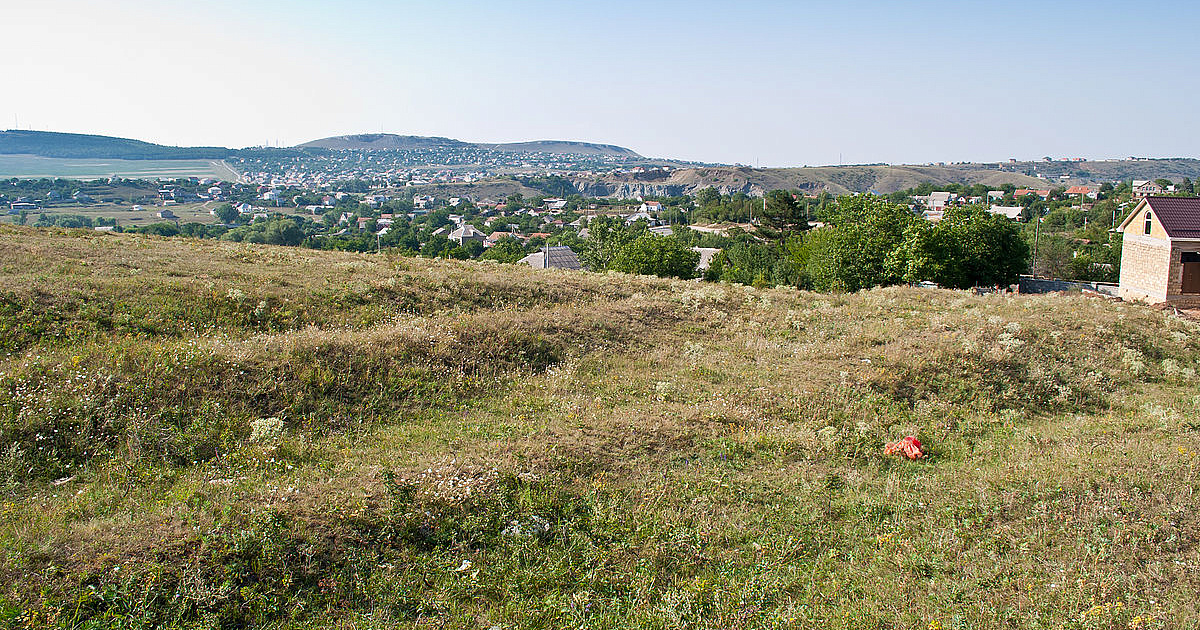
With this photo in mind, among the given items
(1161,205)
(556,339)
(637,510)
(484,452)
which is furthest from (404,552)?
(1161,205)

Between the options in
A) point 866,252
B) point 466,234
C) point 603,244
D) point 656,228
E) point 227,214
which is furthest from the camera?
point 227,214

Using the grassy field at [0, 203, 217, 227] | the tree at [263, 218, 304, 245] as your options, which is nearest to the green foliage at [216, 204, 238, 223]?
the grassy field at [0, 203, 217, 227]

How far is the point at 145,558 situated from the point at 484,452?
369 cm

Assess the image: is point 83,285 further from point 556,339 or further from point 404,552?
point 404,552

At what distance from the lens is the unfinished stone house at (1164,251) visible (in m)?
26.8

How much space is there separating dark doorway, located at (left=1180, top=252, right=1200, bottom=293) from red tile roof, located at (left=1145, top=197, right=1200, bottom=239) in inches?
31.8

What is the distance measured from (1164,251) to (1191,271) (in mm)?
1212

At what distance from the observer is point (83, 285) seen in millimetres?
13227

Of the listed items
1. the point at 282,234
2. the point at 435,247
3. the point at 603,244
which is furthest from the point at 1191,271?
the point at 282,234

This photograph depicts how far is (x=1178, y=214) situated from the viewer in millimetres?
27547

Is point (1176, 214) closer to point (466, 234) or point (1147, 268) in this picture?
point (1147, 268)

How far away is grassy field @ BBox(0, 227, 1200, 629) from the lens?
6.07m

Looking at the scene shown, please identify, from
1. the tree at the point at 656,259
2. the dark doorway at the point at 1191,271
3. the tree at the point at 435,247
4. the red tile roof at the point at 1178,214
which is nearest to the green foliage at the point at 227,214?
the tree at the point at 435,247

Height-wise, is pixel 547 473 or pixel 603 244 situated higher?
pixel 603 244
